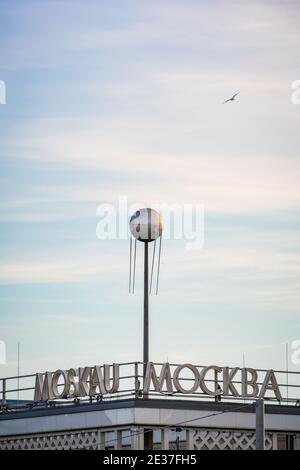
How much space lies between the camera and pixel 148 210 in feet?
195

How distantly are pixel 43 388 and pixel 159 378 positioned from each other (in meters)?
6.27

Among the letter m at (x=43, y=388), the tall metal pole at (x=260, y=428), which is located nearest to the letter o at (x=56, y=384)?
the letter m at (x=43, y=388)

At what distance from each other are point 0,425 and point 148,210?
11.5 m

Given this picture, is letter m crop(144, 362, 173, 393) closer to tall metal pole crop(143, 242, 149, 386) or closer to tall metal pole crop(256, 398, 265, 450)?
tall metal pole crop(143, 242, 149, 386)

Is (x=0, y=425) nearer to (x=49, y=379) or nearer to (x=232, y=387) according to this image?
(x=49, y=379)

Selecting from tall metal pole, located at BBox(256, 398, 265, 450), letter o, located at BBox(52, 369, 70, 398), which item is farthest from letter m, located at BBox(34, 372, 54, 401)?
tall metal pole, located at BBox(256, 398, 265, 450)

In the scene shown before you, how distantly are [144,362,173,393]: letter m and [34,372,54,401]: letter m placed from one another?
18.0ft

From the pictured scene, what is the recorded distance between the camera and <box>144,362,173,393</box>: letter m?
5585cm

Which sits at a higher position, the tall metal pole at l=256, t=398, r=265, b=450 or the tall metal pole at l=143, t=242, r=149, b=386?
the tall metal pole at l=143, t=242, r=149, b=386

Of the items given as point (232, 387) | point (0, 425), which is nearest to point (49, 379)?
point (0, 425)

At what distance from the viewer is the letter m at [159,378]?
55.8m

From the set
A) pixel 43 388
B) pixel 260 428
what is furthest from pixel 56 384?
pixel 260 428

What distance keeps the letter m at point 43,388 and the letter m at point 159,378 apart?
18.0 ft
